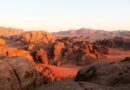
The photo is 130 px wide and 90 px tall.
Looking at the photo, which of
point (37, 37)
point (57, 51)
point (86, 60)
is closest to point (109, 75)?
point (86, 60)

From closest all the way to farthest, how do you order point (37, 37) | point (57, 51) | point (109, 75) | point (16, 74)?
point (16, 74) → point (109, 75) → point (57, 51) → point (37, 37)

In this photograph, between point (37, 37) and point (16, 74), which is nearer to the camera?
point (16, 74)

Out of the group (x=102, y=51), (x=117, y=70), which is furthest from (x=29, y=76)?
(x=102, y=51)

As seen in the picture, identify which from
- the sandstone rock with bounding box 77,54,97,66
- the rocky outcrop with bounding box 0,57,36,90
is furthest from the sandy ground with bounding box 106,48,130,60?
the rocky outcrop with bounding box 0,57,36,90

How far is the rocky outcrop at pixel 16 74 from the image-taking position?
44.2 ft

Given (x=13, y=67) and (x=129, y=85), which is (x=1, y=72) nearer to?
(x=13, y=67)

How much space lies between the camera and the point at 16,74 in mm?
14594

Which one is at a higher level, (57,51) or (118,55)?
(57,51)

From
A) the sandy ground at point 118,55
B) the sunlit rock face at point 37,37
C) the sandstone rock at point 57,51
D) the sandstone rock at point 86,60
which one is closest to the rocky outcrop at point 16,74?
the sandstone rock at point 86,60

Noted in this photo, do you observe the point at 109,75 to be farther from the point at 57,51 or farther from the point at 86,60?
the point at 57,51

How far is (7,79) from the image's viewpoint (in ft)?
44.3

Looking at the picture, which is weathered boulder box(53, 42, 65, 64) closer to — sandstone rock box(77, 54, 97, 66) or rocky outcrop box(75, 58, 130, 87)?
sandstone rock box(77, 54, 97, 66)

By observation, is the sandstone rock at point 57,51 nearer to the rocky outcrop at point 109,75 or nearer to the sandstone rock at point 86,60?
the sandstone rock at point 86,60

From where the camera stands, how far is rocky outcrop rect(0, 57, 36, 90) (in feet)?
44.2
